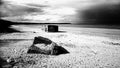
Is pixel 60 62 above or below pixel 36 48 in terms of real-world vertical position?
below

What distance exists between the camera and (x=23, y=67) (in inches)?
159

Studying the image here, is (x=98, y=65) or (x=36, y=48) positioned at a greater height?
(x=36, y=48)

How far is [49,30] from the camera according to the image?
20.5 metres

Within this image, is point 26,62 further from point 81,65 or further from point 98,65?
point 98,65

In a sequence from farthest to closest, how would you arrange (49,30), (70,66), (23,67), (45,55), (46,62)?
1. (49,30)
2. (45,55)
3. (46,62)
4. (70,66)
5. (23,67)

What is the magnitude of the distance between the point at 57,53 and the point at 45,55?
75cm

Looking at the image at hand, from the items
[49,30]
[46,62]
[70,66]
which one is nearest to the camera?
[70,66]

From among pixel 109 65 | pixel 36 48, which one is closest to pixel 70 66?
pixel 109 65

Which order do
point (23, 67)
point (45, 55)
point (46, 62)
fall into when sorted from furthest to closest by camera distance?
point (45, 55)
point (46, 62)
point (23, 67)

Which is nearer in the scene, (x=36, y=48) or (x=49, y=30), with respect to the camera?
(x=36, y=48)

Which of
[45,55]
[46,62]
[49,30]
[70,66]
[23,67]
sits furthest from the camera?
[49,30]

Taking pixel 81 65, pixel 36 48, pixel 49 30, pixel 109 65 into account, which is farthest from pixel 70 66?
pixel 49 30

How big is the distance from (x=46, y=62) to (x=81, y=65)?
166 cm

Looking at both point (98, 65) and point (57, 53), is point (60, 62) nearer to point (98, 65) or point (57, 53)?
point (57, 53)
